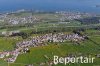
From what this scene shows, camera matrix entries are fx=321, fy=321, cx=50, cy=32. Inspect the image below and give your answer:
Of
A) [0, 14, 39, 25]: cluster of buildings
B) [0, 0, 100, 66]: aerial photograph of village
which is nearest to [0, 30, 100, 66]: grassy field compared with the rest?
[0, 0, 100, 66]: aerial photograph of village

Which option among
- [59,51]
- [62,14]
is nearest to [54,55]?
[59,51]

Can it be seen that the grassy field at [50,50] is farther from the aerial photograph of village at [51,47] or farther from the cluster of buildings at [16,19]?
the cluster of buildings at [16,19]

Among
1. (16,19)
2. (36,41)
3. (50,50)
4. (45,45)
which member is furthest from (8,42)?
(16,19)

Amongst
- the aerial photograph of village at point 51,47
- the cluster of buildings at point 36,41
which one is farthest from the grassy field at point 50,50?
the cluster of buildings at point 36,41

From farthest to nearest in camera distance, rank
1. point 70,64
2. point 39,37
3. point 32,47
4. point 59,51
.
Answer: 1. point 39,37
2. point 32,47
3. point 59,51
4. point 70,64

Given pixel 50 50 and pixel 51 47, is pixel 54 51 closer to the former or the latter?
pixel 50 50

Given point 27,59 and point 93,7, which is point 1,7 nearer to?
point 93,7

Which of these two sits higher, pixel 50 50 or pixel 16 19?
pixel 50 50

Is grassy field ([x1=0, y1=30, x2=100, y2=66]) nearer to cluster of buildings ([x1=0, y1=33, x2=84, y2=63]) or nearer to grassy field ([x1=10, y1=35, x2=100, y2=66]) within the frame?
grassy field ([x1=10, y1=35, x2=100, y2=66])
